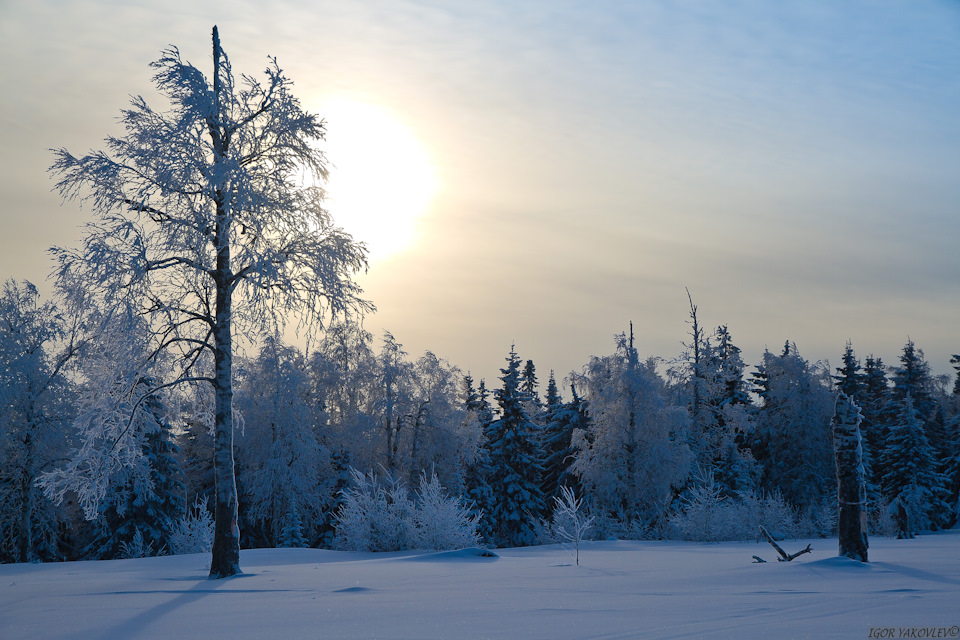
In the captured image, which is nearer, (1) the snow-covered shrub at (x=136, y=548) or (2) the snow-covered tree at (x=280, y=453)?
(1) the snow-covered shrub at (x=136, y=548)

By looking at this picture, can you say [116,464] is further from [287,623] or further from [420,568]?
[287,623]

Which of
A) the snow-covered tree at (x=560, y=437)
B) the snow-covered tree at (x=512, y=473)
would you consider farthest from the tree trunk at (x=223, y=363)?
the snow-covered tree at (x=560, y=437)

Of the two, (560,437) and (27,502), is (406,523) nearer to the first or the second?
(27,502)

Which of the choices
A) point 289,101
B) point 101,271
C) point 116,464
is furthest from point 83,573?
point 289,101

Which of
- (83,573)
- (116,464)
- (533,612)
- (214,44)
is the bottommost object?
(83,573)

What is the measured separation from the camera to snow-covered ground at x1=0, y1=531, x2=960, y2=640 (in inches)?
244

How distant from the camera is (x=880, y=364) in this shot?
61.9 m

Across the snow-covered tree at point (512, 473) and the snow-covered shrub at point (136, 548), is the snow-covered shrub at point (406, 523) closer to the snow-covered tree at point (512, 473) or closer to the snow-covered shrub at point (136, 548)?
the snow-covered shrub at point (136, 548)

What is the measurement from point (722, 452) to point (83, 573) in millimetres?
34168

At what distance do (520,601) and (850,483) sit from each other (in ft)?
18.0

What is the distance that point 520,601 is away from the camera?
8.02 m

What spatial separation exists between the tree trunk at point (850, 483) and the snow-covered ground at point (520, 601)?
474 mm

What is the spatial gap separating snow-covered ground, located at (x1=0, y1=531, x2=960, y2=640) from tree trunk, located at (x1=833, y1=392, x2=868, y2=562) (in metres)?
0.47

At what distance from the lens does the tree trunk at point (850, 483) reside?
1052 cm
